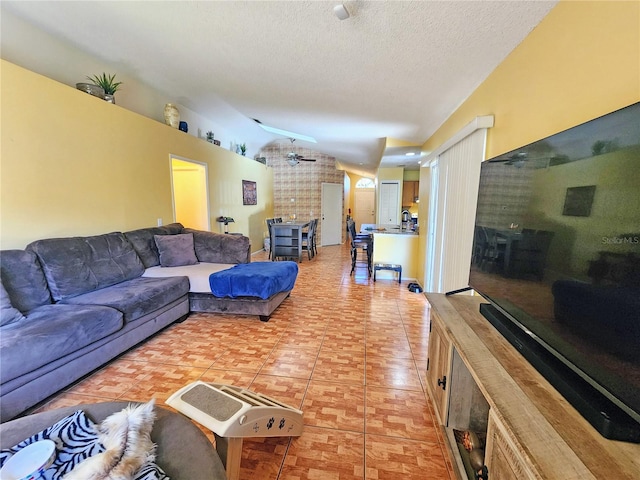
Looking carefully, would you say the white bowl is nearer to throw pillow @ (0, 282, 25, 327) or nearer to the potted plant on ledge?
throw pillow @ (0, 282, 25, 327)

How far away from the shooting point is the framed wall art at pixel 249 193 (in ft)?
22.8

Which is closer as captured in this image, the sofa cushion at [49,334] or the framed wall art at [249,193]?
the sofa cushion at [49,334]

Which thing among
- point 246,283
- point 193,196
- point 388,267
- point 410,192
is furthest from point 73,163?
point 410,192

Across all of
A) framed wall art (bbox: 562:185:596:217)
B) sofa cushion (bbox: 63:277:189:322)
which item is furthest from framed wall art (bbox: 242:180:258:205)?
framed wall art (bbox: 562:185:596:217)

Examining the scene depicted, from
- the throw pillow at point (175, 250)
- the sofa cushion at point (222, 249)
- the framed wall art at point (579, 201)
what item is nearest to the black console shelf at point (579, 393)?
the framed wall art at point (579, 201)

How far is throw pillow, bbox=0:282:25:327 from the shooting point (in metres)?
1.89

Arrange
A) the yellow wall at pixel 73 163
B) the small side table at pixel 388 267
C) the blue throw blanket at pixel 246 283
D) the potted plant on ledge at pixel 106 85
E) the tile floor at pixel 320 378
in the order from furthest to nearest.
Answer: the small side table at pixel 388 267 → the potted plant on ledge at pixel 106 85 → the blue throw blanket at pixel 246 283 → the yellow wall at pixel 73 163 → the tile floor at pixel 320 378

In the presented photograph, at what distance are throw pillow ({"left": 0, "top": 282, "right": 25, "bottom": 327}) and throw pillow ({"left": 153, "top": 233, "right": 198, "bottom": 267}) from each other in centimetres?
162

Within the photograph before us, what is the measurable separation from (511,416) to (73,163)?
13.1 feet

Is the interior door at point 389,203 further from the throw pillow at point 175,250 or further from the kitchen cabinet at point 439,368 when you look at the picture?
the kitchen cabinet at point 439,368

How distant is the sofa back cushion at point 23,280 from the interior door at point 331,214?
719cm

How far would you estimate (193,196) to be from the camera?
5488 millimetres

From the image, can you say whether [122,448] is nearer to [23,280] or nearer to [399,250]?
[23,280]

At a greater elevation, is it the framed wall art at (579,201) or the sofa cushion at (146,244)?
the framed wall art at (579,201)
